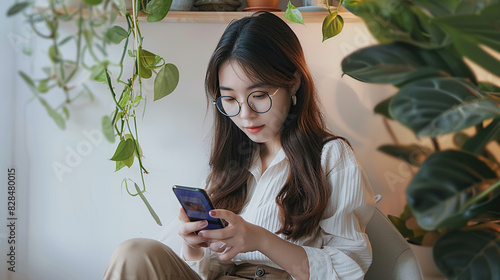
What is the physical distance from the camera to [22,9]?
15.4 inches

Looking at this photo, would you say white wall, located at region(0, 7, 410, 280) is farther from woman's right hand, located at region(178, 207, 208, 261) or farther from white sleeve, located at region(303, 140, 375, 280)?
white sleeve, located at region(303, 140, 375, 280)

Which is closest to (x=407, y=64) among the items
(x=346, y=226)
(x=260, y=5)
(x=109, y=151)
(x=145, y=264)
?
(x=109, y=151)

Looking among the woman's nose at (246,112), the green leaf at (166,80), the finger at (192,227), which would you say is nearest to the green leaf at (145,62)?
the green leaf at (166,80)

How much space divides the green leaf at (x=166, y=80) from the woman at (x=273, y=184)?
0.27 feet

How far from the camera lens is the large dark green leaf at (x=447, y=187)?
1.25ft

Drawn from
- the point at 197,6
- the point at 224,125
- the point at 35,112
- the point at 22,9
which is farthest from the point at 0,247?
the point at 197,6

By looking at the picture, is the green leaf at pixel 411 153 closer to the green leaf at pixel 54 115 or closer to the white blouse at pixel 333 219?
the green leaf at pixel 54 115

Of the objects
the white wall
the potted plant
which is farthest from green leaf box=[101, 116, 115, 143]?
the potted plant

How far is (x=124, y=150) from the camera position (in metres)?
0.97

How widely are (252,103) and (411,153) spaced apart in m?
0.72

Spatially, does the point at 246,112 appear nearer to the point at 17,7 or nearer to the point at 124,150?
the point at 124,150

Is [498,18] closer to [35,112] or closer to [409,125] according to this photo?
[409,125]

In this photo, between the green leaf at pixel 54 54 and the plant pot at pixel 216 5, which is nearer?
the green leaf at pixel 54 54

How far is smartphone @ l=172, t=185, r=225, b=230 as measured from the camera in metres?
0.98
